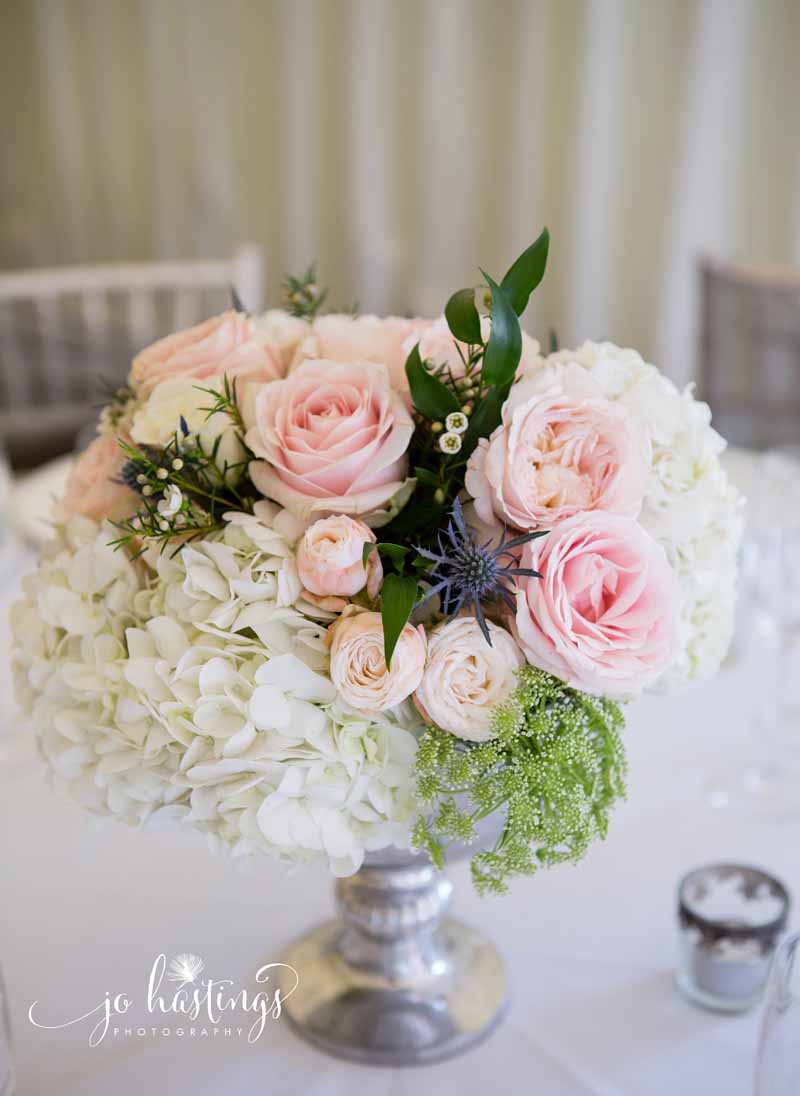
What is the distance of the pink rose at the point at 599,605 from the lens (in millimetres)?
603

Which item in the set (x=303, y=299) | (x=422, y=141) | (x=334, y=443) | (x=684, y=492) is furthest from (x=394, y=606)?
(x=422, y=141)

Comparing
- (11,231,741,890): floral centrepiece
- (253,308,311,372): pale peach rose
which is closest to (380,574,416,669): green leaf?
(11,231,741,890): floral centrepiece

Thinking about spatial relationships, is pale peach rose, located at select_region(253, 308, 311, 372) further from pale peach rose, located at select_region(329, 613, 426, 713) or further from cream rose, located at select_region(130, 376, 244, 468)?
pale peach rose, located at select_region(329, 613, 426, 713)

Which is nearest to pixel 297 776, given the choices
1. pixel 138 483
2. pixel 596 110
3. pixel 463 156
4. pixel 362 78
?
pixel 138 483

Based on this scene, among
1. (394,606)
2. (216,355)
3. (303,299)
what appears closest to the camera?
(394,606)

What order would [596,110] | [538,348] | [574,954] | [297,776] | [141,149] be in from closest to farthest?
[297,776], [538,348], [574,954], [596,110], [141,149]

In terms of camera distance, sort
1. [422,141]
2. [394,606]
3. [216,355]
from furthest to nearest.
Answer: [422,141]
[216,355]
[394,606]

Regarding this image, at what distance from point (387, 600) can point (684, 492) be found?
22 centimetres

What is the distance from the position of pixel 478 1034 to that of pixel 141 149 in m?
4.00

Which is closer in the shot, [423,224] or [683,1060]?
[683,1060]

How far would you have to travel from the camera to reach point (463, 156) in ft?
10.4

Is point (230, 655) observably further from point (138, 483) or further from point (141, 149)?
point (141, 149)

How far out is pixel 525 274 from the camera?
66cm

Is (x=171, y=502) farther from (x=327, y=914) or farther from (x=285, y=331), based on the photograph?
(x=327, y=914)
